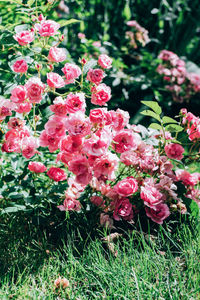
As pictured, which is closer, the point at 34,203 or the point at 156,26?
Result: the point at 34,203

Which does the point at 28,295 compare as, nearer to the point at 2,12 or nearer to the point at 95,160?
the point at 95,160

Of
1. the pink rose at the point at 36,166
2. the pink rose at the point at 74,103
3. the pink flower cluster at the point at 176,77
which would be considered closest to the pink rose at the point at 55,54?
the pink rose at the point at 74,103

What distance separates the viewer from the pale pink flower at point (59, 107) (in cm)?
123

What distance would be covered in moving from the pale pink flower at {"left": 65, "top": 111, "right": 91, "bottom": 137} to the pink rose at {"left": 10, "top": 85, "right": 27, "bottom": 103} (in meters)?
0.22

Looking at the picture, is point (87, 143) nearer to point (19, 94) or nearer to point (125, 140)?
point (125, 140)

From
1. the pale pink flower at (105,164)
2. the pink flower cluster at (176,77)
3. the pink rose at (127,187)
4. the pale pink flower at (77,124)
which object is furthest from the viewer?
the pink flower cluster at (176,77)

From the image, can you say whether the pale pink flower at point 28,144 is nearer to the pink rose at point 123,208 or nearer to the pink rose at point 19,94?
the pink rose at point 19,94

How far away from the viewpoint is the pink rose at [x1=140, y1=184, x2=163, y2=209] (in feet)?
4.62

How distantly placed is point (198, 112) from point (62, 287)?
2.83 metres

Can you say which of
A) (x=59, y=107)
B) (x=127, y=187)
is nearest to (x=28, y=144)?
(x=59, y=107)

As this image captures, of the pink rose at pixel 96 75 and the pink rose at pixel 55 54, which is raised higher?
the pink rose at pixel 55 54

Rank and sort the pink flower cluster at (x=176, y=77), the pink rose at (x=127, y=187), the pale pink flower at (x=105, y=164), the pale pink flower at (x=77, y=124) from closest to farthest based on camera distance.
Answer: the pale pink flower at (x=77, y=124) < the pale pink flower at (x=105, y=164) < the pink rose at (x=127, y=187) < the pink flower cluster at (x=176, y=77)

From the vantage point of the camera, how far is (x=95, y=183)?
1.50 m

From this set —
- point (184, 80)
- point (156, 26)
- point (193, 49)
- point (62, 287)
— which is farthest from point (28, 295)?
point (193, 49)
